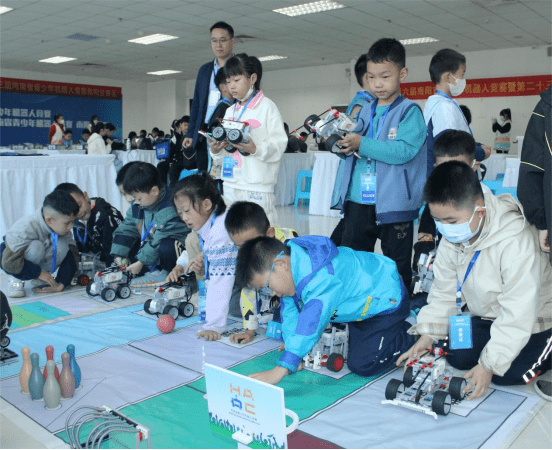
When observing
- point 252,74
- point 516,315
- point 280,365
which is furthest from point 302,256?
point 252,74

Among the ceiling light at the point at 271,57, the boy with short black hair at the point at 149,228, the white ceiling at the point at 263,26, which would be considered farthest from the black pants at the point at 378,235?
the ceiling light at the point at 271,57

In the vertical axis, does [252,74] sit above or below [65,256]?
above

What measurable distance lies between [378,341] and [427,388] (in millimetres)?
336

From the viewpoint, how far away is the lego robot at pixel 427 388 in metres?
1.72

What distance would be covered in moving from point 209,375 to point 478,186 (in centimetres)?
110

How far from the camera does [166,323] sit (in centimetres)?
255

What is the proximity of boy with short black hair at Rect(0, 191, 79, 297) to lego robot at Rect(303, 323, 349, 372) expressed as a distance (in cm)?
183

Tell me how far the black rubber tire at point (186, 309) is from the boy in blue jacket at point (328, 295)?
0.89m

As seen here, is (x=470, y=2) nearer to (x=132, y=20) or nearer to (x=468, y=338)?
(x=132, y=20)

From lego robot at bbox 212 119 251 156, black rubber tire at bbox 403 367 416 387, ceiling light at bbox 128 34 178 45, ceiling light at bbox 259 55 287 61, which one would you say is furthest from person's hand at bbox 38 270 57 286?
ceiling light at bbox 259 55 287 61

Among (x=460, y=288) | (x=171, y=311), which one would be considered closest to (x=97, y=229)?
(x=171, y=311)

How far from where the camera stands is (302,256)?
76.5 inches

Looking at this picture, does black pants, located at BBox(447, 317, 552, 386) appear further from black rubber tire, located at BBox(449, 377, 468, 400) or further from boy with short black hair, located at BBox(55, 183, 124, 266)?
boy with short black hair, located at BBox(55, 183, 124, 266)

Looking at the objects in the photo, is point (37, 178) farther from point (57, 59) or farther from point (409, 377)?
point (57, 59)
